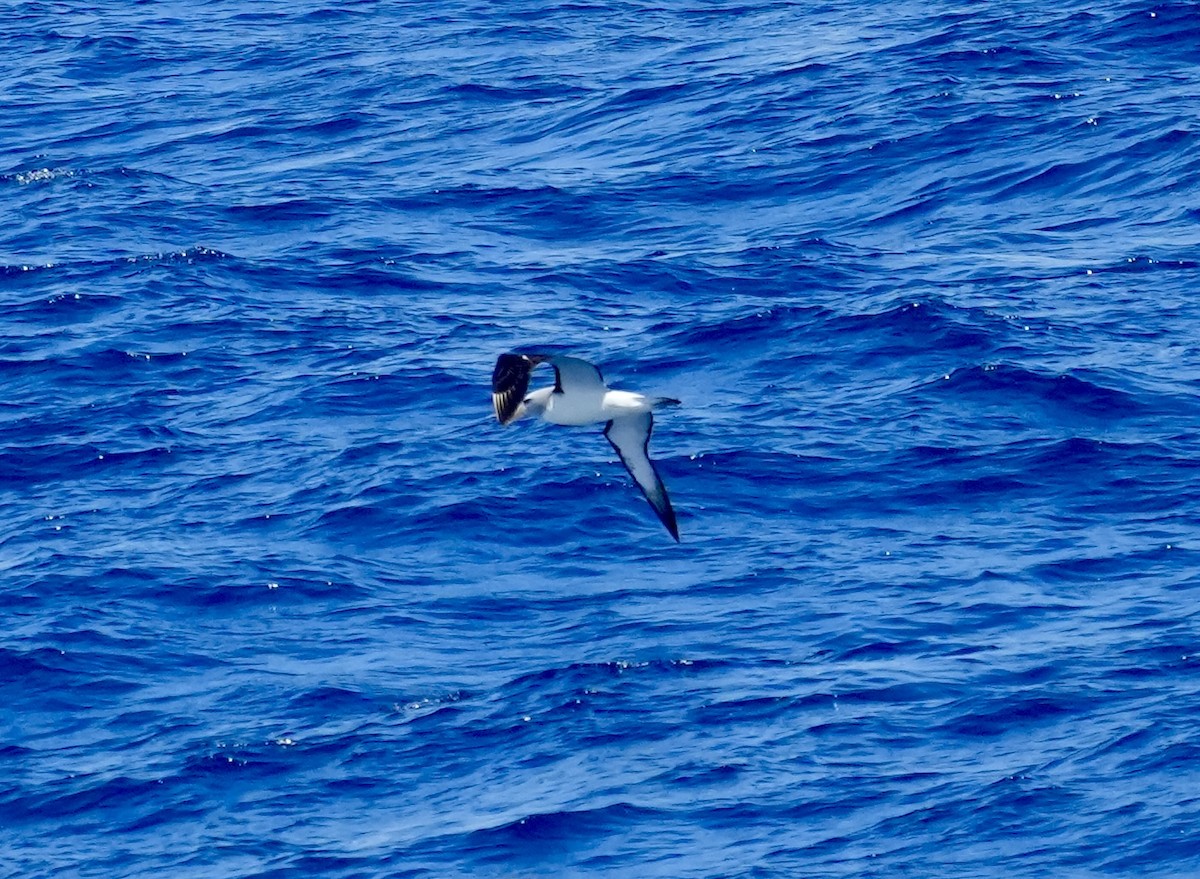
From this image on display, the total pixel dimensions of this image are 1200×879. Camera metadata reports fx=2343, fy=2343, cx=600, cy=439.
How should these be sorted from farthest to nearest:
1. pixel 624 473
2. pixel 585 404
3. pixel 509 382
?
pixel 624 473
pixel 585 404
pixel 509 382

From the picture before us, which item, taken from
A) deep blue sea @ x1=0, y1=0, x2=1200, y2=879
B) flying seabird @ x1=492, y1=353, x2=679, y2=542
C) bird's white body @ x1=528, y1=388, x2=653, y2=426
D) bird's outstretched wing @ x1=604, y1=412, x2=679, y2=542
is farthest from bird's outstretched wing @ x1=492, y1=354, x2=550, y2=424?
deep blue sea @ x1=0, y1=0, x2=1200, y2=879

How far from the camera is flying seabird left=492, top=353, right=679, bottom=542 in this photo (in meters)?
20.0

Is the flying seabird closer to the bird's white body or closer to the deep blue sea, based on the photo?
the bird's white body

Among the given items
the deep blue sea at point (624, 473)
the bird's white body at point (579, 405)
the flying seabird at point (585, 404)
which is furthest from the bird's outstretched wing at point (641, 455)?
the deep blue sea at point (624, 473)

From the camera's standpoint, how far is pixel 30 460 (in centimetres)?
2900

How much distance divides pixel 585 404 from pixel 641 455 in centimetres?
164

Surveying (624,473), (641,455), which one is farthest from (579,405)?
(624,473)

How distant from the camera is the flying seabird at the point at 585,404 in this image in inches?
786

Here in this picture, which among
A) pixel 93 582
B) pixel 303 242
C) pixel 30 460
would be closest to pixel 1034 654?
pixel 93 582

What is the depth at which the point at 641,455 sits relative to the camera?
22547 millimetres

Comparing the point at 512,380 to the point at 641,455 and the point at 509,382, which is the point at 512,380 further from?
the point at 641,455

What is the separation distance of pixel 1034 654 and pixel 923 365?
6.87 m

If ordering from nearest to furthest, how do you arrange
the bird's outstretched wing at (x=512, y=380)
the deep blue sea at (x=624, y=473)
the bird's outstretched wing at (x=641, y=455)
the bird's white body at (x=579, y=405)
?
1. the bird's outstretched wing at (x=512, y=380)
2. the bird's white body at (x=579, y=405)
3. the bird's outstretched wing at (x=641, y=455)
4. the deep blue sea at (x=624, y=473)

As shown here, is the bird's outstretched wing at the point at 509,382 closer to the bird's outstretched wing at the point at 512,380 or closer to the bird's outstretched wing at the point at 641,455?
the bird's outstretched wing at the point at 512,380
